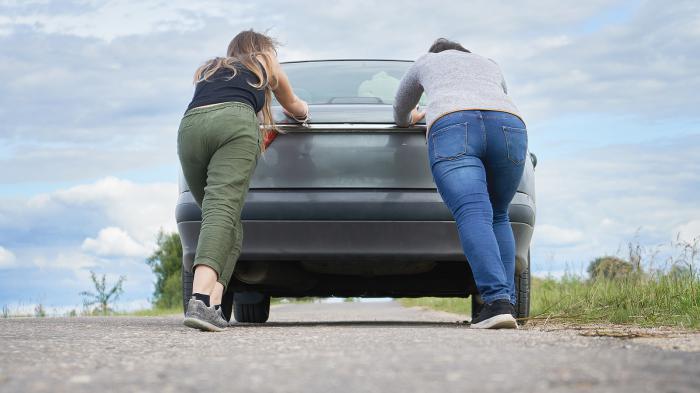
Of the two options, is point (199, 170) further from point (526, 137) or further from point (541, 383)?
point (541, 383)

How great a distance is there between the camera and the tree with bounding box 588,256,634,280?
7.42 metres

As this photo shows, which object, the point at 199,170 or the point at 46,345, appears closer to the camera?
the point at 46,345

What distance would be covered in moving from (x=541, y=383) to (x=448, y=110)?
2.54 meters

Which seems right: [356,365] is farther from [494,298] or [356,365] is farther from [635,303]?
[635,303]

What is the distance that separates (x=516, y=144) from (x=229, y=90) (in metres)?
1.46

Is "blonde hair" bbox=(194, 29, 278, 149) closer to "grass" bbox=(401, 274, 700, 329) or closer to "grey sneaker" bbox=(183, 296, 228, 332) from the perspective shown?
"grey sneaker" bbox=(183, 296, 228, 332)

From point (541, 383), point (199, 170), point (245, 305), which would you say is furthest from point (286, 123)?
point (541, 383)

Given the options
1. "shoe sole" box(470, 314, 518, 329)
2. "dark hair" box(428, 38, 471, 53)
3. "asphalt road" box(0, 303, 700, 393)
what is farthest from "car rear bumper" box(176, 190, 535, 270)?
"asphalt road" box(0, 303, 700, 393)

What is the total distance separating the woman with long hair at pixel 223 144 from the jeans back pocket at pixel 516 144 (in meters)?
1.04

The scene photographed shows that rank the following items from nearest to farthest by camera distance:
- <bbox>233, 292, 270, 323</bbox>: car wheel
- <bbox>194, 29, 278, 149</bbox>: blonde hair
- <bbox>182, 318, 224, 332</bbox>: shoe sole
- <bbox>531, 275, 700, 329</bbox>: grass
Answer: <bbox>182, 318, 224, 332</bbox>: shoe sole < <bbox>194, 29, 278, 149</bbox>: blonde hair < <bbox>531, 275, 700, 329</bbox>: grass < <bbox>233, 292, 270, 323</bbox>: car wheel

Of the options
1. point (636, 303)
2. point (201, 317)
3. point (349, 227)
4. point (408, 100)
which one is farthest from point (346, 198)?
point (636, 303)

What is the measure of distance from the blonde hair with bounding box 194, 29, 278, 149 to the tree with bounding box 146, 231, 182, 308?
1102cm

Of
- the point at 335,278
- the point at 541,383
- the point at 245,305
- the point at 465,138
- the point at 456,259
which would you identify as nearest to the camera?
the point at 541,383

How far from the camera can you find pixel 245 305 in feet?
22.3
